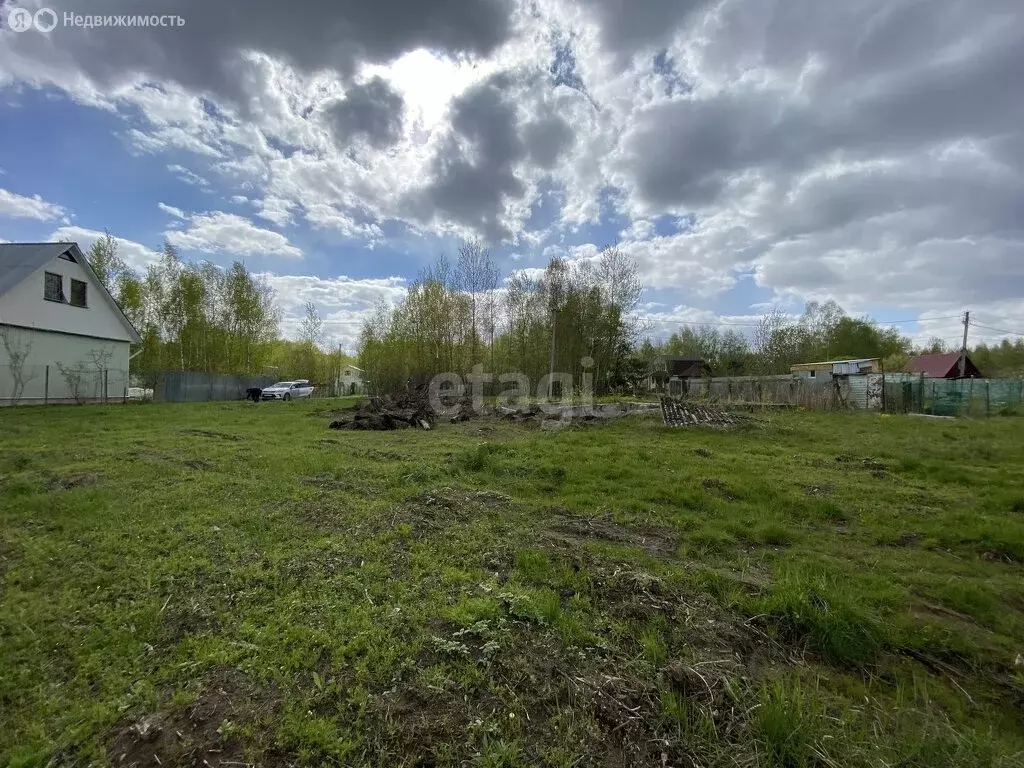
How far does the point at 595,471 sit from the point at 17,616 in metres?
5.99

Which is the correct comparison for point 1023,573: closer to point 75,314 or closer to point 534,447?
point 534,447

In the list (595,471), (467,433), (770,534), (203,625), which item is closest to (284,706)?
(203,625)

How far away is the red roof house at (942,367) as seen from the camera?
30297mm

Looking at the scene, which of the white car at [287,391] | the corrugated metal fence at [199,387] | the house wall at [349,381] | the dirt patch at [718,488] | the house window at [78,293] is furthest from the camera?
the house wall at [349,381]

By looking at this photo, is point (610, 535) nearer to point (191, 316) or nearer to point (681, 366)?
point (191, 316)

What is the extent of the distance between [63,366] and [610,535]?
22932mm

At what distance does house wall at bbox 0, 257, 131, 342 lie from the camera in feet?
53.3

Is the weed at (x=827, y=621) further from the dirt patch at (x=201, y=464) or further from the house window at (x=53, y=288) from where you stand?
the house window at (x=53, y=288)

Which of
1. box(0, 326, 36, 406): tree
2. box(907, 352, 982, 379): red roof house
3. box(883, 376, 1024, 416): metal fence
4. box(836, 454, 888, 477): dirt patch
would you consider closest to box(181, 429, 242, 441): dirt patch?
→ box(0, 326, 36, 406): tree

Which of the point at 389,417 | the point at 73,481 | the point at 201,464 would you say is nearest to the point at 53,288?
the point at 389,417

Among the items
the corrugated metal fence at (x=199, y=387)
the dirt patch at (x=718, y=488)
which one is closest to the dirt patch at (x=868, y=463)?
the dirt patch at (x=718, y=488)

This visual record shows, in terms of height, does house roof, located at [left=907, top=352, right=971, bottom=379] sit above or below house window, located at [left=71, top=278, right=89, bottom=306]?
below

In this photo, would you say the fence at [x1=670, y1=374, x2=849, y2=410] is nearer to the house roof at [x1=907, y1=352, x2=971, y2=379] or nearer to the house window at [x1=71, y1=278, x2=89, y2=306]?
the house roof at [x1=907, y1=352, x2=971, y2=379]

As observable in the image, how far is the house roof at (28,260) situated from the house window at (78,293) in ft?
1.73
